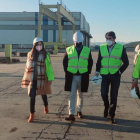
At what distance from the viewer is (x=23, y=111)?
18.6ft

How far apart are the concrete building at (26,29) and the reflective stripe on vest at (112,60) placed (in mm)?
59234

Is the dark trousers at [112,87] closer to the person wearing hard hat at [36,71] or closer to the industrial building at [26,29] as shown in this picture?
the person wearing hard hat at [36,71]

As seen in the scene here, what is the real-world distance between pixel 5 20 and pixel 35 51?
2548 inches

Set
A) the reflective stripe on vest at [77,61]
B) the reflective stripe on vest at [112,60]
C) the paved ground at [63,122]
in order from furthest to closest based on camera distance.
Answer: the reflective stripe on vest at [77,61] → the reflective stripe on vest at [112,60] → the paved ground at [63,122]

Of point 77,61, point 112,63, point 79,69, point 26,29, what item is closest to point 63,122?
point 79,69

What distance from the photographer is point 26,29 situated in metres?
65.8

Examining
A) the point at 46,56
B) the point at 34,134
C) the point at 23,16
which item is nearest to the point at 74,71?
the point at 46,56

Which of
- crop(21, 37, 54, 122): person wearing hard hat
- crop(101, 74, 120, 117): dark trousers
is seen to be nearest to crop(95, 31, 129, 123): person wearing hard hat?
crop(101, 74, 120, 117): dark trousers

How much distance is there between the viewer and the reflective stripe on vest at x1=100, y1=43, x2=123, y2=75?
4.86 metres

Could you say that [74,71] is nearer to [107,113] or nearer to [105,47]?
[105,47]

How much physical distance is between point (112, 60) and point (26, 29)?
207ft

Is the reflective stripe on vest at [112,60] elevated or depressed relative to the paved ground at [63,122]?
elevated

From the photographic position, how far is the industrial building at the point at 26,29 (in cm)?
6397

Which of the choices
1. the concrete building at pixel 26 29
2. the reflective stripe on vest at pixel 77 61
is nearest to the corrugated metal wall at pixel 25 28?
the concrete building at pixel 26 29
